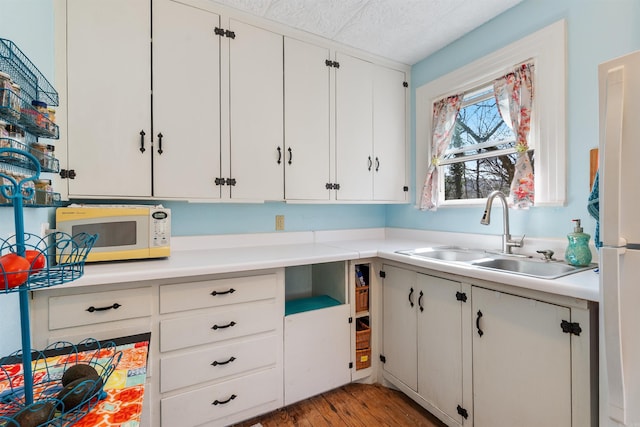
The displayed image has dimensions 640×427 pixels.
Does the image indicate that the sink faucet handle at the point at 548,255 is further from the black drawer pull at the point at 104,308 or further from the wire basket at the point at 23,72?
the wire basket at the point at 23,72

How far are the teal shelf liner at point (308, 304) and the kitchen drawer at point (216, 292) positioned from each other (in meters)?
0.26

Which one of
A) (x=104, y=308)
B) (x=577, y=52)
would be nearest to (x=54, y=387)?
(x=104, y=308)

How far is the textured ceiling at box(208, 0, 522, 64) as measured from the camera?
6.16 feet

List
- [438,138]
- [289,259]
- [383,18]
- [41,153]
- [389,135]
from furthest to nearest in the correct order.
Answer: [389,135] → [438,138] → [383,18] → [289,259] → [41,153]

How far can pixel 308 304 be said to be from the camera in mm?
2072

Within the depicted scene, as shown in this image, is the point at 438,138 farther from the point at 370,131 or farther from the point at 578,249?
the point at 578,249

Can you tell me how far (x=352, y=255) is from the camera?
76.9 inches

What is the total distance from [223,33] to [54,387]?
1983 mm

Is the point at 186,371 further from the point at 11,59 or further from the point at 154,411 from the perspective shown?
the point at 11,59

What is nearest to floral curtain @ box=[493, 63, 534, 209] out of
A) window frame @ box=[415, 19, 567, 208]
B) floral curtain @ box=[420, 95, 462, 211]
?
window frame @ box=[415, 19, 567, 208]

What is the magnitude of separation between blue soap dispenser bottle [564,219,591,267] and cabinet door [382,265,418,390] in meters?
0.78

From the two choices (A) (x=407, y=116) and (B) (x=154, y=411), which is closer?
(B) (x=154, y=411)

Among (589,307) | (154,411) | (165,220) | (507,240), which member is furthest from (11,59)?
(507,240)

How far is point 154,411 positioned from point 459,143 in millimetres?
2636
